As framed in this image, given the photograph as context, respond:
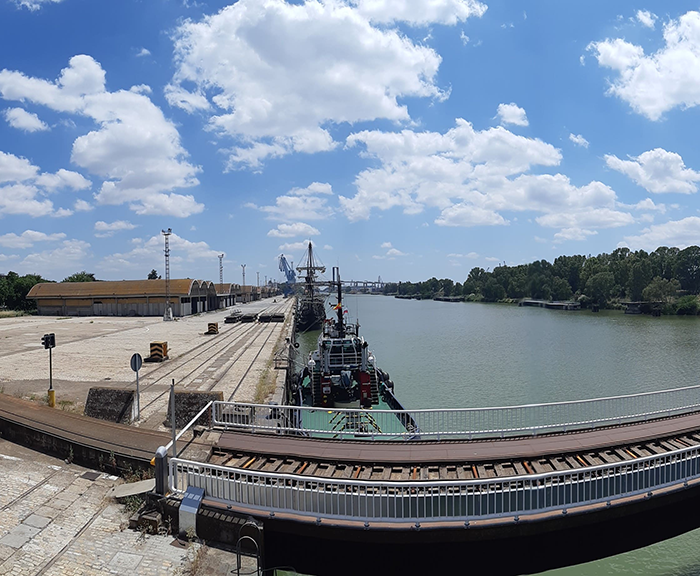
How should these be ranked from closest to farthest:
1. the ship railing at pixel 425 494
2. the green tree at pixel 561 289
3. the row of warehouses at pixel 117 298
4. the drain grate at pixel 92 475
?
1. the ship railing at pixel 425 494
2. the drain grate at pixel 92 475
3. the row of warehouses at pixel 117 298
4. the green tree at pixel 561 289

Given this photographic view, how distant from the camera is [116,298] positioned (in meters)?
71.9

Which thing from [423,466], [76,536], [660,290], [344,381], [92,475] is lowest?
[344,381]

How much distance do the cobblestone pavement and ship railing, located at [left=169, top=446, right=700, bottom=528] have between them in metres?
0.90

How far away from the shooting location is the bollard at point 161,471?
786 cm

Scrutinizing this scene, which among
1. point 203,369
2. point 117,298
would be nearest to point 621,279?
point 117,298

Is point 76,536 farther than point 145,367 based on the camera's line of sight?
No

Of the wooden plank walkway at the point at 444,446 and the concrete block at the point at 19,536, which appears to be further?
the wooden plank walkway at the point at 444,446

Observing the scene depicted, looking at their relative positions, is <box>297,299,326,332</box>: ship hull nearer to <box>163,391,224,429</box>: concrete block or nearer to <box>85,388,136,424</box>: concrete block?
<box>85,388,136,424</box>: concrete block

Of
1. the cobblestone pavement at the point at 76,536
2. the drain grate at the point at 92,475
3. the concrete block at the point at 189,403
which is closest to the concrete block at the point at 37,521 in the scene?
the cobblestone pavement at the point at 76,536

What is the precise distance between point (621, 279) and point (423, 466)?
129617 millimetres

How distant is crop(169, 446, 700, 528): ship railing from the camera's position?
23.2 feet

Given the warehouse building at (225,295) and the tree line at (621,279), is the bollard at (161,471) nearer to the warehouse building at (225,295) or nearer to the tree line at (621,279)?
the warehouse building at (225,295)

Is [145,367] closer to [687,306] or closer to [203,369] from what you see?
[203,369]

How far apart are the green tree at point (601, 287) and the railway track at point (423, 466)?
12038 cm
